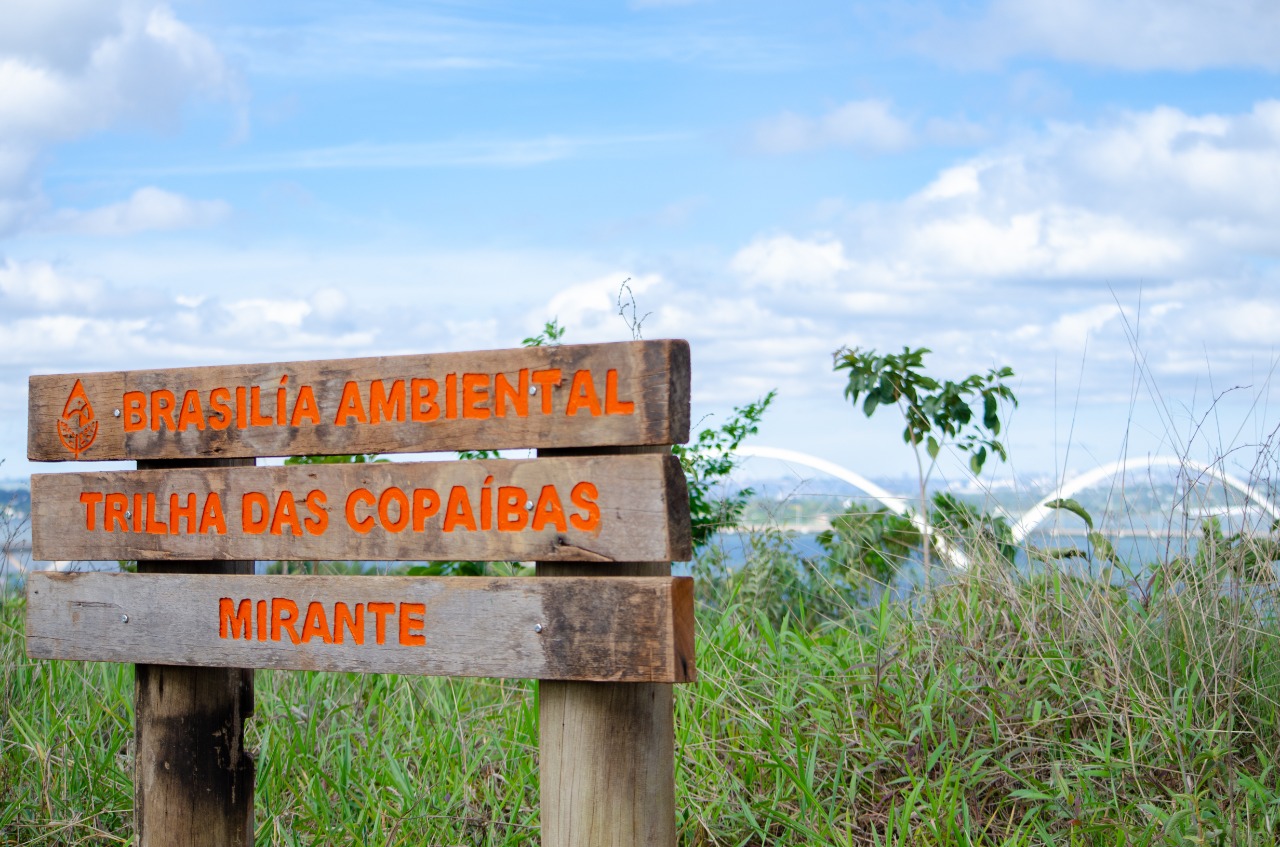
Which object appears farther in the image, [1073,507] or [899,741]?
[1073,507]

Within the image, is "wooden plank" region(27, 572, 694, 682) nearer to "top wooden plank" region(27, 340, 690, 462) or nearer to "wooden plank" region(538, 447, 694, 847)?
"wooden plank" region(538, 447, 694, 847)

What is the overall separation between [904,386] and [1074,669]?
2.52 m

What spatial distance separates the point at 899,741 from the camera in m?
3.67

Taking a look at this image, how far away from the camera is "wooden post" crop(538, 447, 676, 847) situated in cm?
302

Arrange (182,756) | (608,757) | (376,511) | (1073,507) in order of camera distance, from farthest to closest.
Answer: (1073,507) < (182,756) < (376,511) < (608,757)

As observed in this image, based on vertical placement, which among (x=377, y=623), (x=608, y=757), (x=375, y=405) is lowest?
(x=608, y=757)

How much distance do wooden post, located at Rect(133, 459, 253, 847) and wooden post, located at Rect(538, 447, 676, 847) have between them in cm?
137

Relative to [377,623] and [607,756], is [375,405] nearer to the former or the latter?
[377,623]

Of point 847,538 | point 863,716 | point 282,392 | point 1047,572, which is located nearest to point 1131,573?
point 1047,572

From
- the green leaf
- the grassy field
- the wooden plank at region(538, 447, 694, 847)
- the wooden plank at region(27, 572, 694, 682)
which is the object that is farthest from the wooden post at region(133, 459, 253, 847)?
the green leaf

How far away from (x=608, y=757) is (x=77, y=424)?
7.05ft

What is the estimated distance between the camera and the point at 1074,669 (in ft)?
13.4

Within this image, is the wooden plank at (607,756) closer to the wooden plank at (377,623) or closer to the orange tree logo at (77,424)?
the wooden plank at (377,623)

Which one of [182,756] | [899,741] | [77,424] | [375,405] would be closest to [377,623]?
[375,405]
